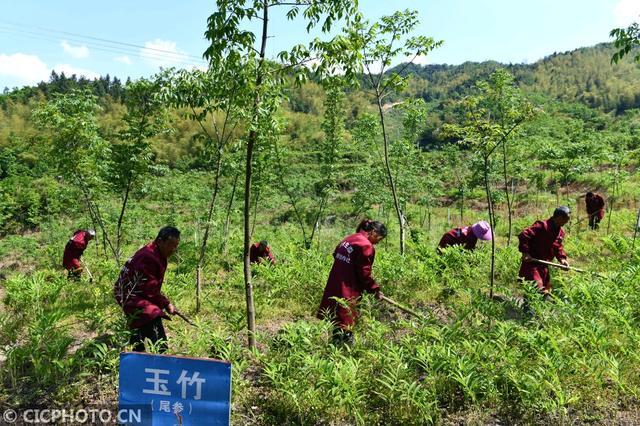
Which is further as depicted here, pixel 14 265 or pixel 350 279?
pixel 14 265

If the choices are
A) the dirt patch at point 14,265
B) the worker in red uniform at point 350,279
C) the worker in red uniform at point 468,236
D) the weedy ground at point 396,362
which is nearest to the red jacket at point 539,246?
the weedy ground at point 396,362

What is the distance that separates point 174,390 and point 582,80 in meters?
84.6

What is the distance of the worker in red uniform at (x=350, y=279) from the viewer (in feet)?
15.6

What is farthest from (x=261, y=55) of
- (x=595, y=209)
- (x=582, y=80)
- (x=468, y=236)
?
(x=582, y=80)

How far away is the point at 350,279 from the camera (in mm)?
4902

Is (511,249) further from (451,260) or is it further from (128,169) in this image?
(128,169)

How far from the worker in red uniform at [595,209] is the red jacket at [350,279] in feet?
33.1

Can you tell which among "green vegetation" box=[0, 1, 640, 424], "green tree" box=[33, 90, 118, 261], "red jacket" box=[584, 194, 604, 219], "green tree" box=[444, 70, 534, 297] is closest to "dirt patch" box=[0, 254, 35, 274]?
"green vegetation" box=[0, 1, 640, 424]

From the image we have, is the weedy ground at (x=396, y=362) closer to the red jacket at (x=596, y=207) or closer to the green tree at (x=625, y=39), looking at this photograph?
the green tree at (x=625, y=39)

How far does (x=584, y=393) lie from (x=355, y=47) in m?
3.65

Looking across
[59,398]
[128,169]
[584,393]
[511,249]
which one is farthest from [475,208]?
[59,398]

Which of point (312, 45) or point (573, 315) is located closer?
Result: point (312, 45)

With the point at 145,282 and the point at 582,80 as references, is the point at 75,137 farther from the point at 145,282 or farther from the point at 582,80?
the point at 582,80

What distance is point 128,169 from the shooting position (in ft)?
28.4
